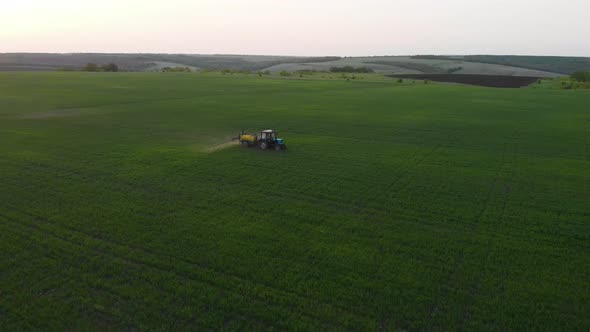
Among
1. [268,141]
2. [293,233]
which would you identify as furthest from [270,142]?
[293,233]

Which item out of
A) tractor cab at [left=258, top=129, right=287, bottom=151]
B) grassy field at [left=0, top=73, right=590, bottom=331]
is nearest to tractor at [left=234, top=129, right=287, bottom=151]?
tractor cab at [left=258, top=129, right=287, bottom=151]

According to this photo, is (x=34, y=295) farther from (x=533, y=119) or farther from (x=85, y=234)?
(x=533, y=119)

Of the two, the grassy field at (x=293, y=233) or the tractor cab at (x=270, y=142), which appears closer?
the grassy field at (x=293, y=233)

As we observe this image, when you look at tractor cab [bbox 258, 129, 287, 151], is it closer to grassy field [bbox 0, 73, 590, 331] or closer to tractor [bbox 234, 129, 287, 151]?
tractor [bbox 234, 129, 287, 151]

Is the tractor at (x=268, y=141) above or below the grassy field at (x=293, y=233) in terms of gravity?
above

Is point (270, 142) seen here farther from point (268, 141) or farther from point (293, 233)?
point (293, 233)

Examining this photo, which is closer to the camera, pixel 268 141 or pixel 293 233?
pixel 293 233

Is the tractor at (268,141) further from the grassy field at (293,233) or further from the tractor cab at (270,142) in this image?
the grassy field at (293,233)

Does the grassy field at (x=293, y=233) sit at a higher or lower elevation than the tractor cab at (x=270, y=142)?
lower

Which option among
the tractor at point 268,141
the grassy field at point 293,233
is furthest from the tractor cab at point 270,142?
the grassy field at point 293,233
